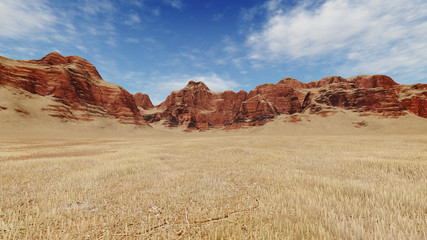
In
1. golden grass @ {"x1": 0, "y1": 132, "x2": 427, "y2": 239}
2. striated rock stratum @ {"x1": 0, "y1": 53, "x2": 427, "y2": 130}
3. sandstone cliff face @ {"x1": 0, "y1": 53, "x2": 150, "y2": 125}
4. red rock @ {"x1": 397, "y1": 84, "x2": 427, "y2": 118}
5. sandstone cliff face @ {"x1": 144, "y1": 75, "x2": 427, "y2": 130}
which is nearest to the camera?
golden grass @ {"x1": 0, "y1": 132, "x2": 427, "y2": 239}

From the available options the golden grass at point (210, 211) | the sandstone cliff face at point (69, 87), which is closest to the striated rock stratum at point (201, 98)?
the sandstone cliff face at point (69, 87)

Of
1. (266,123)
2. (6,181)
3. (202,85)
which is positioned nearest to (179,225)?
(6,181)

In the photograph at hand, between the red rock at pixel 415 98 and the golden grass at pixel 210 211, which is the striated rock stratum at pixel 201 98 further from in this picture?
the golden grass at pixel 210 211

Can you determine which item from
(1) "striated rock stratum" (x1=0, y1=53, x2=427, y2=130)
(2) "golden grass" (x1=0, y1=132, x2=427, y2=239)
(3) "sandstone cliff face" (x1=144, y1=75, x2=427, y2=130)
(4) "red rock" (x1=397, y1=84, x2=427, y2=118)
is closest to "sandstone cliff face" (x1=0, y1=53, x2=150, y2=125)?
(1) "striated rock stratum" (x1=0, y1=53, x2=427, y2=130)

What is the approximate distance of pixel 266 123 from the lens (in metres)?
132

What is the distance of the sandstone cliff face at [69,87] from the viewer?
8550 centimetres

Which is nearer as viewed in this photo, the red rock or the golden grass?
the golden grass

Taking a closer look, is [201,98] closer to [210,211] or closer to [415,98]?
[415,98]

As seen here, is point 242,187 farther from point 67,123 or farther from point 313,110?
point 313,110

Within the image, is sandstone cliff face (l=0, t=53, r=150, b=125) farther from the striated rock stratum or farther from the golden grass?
the golden grass

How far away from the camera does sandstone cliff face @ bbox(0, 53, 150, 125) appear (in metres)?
85.5

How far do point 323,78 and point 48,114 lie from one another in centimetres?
23426

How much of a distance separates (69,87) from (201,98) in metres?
114

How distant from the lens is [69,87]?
315ft
